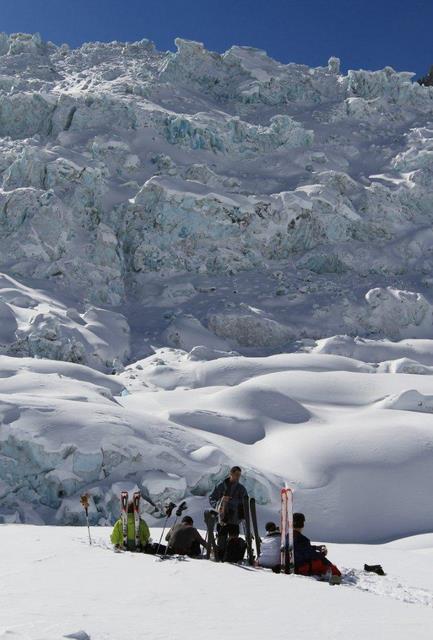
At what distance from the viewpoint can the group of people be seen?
7.62 meters

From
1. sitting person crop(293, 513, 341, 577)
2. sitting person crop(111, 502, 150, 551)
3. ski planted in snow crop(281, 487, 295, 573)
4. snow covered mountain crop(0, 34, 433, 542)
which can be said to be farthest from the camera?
snow covered mountain crop(0, 34, 433, 542)

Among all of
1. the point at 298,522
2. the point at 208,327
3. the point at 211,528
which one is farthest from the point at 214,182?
the point at 298,522

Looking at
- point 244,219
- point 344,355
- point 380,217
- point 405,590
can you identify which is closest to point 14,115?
point 244,219

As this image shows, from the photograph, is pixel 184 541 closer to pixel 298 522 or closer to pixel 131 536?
pixel 131 536

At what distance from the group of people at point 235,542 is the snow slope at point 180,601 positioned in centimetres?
44

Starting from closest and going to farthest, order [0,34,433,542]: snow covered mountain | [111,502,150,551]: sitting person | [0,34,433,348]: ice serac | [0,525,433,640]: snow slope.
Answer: [0,525,433,640]: snow slope < [111,502,150,551]: sitting person < [0,34,433,542]: snow covered mountain < [0,34,433,348]: ice serac

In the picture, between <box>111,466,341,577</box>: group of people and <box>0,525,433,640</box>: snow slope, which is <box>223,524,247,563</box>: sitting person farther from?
<box>0,525,433,640</box>: snow slope

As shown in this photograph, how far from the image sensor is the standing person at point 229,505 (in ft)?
26.4

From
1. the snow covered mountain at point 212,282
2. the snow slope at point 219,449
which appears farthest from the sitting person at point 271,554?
the snow covered mountain at point 212,282

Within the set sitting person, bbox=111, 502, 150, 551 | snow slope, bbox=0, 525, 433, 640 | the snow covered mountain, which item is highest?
the snow covered mountain

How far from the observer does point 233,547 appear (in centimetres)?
801

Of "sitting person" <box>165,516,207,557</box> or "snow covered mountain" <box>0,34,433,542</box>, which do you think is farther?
"snow covered mountain" <box>0,34,433,542</box>

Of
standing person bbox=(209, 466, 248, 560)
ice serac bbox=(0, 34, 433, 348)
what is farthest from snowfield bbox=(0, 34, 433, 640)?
standing person bbox=(209, 466, 248, 560)

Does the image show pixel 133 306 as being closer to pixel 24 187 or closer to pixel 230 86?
pixel 24 187
